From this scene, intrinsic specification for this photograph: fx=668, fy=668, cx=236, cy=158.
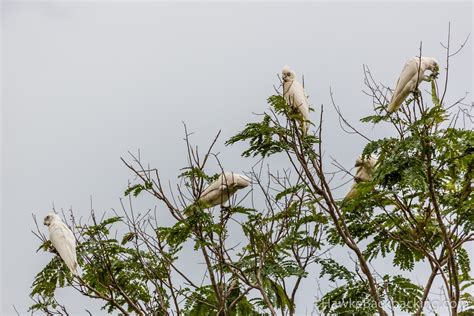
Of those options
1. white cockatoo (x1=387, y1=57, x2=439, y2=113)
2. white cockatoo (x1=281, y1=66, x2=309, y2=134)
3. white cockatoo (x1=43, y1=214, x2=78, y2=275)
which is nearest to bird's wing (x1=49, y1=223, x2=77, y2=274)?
white cockatoo (x1=43, y1=214, x2=78, y2=275)

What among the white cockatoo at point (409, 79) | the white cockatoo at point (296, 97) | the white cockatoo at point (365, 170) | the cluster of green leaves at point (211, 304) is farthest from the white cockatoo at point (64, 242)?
the white cockatoo at point (409, 79)

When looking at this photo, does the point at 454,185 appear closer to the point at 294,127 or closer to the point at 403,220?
the point at 403,220

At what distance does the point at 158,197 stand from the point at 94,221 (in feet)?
2.51

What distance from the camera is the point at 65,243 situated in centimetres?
588

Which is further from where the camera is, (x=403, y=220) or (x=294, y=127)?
(x=403, y=220)

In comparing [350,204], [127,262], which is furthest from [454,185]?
[127,262]

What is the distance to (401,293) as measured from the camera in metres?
5.54

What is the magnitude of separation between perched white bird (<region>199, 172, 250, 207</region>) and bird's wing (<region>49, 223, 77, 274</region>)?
1239mm

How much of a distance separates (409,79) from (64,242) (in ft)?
10.8

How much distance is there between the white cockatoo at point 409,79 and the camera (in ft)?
18.1

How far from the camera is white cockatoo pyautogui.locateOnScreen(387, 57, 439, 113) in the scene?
5516mm

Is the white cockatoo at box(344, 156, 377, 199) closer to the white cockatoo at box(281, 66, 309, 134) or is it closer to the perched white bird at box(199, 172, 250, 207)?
the white cockatoo at box(281, 66, 309, 134)

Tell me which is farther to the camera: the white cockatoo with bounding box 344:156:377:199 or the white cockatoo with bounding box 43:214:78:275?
the white cockatoo with bounding box 344:156:377:199

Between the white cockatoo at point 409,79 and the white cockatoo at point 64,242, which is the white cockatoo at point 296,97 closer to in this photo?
the white cockatoo at point 409,79
